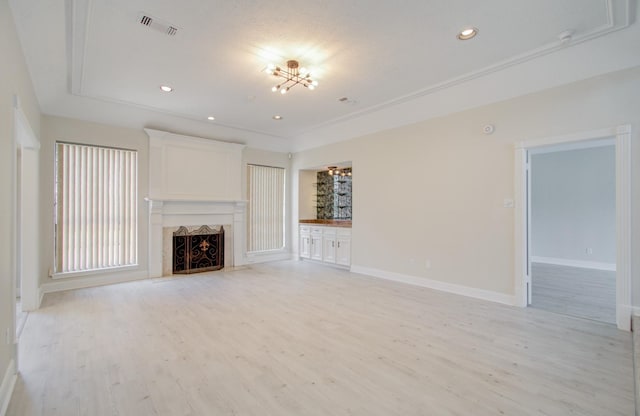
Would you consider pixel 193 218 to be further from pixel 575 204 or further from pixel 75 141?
pixel 575 204

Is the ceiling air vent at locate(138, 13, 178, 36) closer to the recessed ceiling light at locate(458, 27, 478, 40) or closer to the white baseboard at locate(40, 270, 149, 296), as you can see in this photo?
the recessed ceiling light at locate(458, 27, 478, 40)

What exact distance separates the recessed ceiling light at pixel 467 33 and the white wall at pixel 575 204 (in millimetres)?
5737

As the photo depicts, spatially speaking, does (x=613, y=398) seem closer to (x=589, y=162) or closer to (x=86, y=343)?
(x=86, y=343)

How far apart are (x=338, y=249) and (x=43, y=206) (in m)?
5.16

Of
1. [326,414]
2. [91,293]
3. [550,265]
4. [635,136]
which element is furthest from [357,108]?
[550,265]

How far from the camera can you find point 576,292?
4.55 m

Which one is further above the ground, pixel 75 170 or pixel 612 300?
pixel 75 170

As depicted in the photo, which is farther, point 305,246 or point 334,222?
point 305,246

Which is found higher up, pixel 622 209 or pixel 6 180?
pixel 6 180

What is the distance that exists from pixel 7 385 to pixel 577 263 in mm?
9216

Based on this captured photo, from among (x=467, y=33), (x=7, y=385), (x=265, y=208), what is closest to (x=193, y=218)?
(x=265, y=208)

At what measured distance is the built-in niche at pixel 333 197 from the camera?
765 cm

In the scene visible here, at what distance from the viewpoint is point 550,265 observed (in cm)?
682

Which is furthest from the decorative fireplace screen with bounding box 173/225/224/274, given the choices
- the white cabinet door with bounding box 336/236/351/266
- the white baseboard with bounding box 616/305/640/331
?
the white baseboard with bounding box 616/305/640/331
